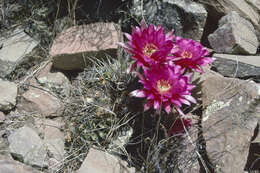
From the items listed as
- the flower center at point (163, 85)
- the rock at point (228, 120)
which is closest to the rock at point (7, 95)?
the flower center at point (163, 85)

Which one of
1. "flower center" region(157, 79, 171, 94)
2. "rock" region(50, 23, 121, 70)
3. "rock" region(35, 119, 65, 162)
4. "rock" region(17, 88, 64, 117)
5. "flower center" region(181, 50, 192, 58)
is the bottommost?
"rock" region(35, 119, 65, 162)

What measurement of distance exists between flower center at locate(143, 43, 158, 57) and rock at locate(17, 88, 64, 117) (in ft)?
2.79

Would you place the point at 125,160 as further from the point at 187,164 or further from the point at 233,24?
the point at 233,24

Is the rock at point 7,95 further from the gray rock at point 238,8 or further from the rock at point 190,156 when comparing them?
the gray rock at point 238,8

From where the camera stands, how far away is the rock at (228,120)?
1.97 m

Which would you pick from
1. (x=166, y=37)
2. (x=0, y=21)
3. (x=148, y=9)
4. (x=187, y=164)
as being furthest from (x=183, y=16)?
(x=0, y=21)

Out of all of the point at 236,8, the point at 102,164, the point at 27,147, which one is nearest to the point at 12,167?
the point at 27,147

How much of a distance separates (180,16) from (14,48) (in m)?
1.36

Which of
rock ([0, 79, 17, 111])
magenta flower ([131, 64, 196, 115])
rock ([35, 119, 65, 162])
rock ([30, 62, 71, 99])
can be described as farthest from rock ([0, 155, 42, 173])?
magenta flower ([131, 64, 196, 115])

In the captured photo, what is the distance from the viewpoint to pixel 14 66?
265 centimetres

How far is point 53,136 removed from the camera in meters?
2.32

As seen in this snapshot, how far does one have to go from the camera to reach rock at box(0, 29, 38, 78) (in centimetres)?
264

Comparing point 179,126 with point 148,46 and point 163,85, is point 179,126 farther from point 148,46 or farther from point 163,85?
point 148,46

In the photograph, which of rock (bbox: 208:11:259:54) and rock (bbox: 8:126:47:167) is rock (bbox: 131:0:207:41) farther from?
rock (bbox: 8:126:47:167)
